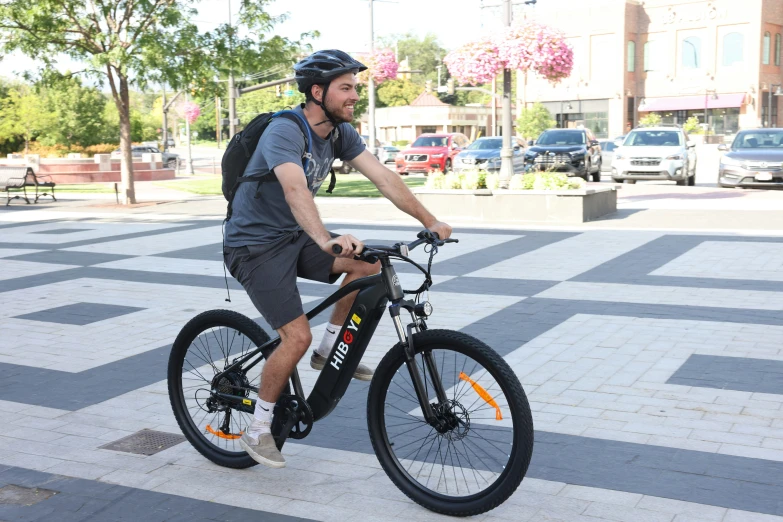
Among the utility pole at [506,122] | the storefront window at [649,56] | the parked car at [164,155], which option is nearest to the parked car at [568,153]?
the utility pole at [506,122]

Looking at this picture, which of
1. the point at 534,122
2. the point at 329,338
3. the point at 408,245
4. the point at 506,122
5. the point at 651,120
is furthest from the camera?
the point at 534,122

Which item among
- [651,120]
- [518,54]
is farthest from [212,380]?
[651,120]

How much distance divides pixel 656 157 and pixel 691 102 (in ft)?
145

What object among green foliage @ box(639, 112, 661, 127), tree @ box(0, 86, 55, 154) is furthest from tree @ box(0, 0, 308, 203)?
green foliage @ box(639, 112, 661, 127)

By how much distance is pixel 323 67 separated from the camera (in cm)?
391

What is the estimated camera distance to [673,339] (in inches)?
275

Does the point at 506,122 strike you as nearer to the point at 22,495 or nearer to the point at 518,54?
the point at 518,54

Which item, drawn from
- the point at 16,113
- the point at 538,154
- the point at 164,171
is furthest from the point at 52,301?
the point at 16,113

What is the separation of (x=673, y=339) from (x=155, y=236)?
9.89 metres

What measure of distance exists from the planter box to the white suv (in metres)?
7.73

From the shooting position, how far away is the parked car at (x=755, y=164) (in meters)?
A: 21.9

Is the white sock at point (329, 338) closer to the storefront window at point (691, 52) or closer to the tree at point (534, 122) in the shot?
the tree at point (534, 122)

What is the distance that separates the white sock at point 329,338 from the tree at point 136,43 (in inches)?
658

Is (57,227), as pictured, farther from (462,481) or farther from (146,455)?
(462,481)
